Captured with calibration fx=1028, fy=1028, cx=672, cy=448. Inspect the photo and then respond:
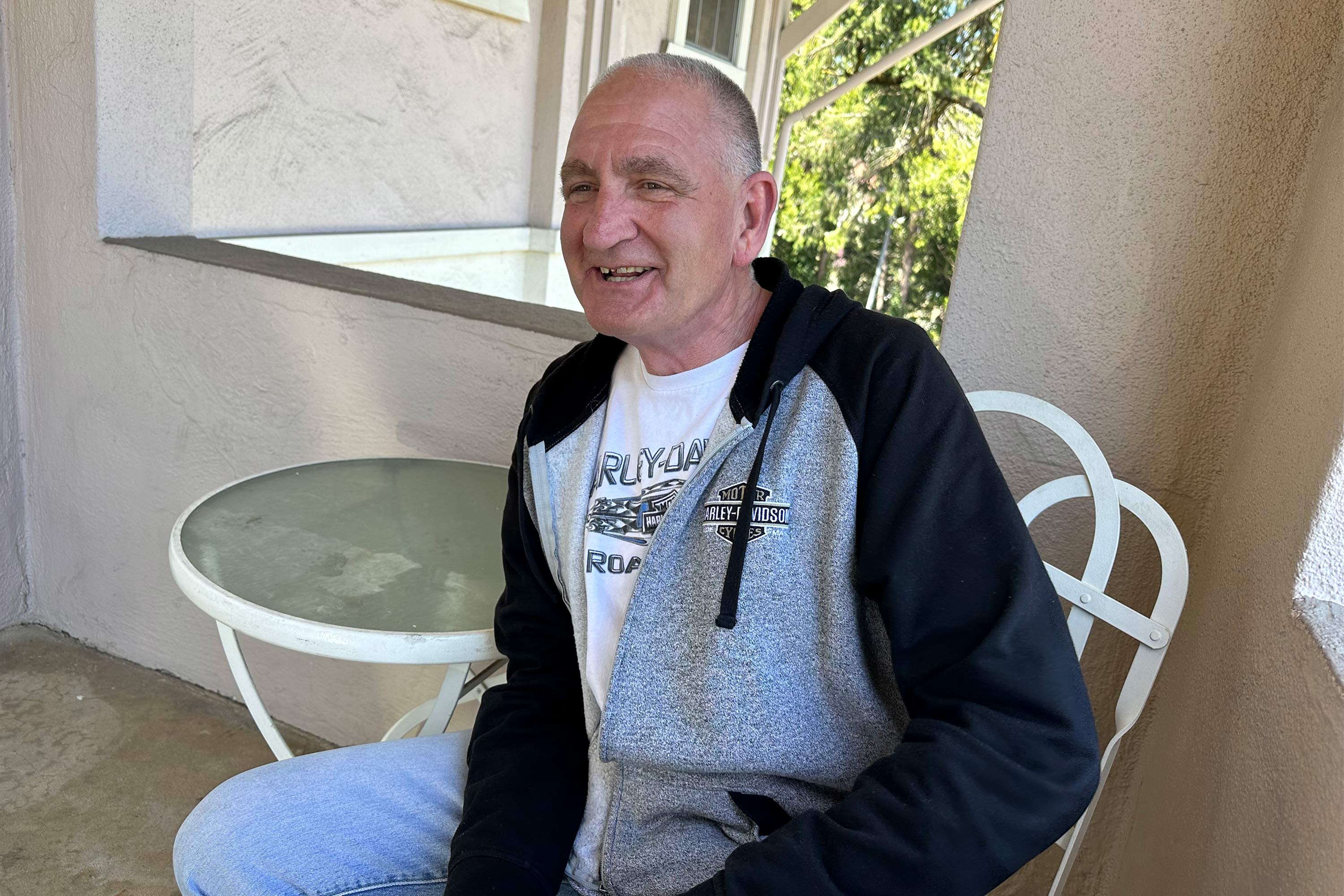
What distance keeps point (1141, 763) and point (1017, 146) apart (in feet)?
3.27

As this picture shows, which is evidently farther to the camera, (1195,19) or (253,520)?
A: (253,520)

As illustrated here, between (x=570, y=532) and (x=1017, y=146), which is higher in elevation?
(x=1017, y=146)

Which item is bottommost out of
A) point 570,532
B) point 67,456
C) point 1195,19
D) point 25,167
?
point 67,456

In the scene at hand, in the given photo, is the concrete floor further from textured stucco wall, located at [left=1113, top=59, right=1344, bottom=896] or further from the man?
textured stucco wall, located at [left=1113, top=59, right=1344, bottom=896]

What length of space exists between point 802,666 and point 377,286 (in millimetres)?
1604

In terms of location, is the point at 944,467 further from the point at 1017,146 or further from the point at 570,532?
the point at 1017,146

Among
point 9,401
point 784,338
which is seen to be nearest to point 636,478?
point 784,338

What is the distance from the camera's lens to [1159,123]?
1491mm

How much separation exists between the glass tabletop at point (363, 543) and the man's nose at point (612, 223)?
1.96 ft

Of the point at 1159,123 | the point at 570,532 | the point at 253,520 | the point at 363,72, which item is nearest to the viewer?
the point at 570,532

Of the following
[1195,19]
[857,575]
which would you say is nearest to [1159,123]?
[1195,19]

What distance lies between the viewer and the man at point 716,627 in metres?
1.06

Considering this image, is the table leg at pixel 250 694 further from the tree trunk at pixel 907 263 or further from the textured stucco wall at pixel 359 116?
the tree trunk at pixel 907 263

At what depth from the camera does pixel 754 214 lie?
1.33m
